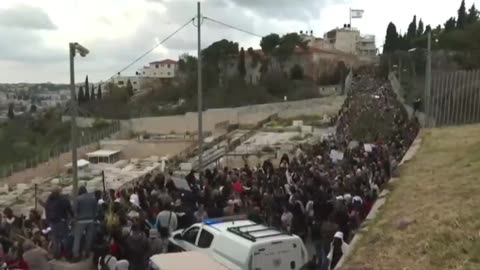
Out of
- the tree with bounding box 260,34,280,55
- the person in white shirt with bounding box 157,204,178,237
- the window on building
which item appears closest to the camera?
the window on building

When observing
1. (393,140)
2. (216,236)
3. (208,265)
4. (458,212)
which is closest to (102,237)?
(216,236)

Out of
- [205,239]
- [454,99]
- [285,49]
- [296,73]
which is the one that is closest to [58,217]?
[205,239]

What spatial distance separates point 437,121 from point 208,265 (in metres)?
21.2

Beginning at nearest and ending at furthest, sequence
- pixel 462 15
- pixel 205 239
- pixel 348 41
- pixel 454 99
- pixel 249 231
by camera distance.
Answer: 1. pixel 249 231
2. pixel 205 239
3. pixel 454 99
4. pixel 462 15
5. pixel 348 41

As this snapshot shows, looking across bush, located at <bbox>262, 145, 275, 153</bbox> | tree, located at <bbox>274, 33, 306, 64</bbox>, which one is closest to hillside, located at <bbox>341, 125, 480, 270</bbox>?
bush, located at <bbox>262, 145, 275, 153</bbox>

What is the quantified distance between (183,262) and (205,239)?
1.75 meters

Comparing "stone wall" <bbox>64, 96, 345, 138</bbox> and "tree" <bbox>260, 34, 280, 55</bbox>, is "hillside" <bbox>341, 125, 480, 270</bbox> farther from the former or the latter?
"tree" <bbox>260, 34, 280, 55</bbox>

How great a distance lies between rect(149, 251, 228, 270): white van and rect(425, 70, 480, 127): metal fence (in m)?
17.6

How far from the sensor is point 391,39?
115 m

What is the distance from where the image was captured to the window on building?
35.7 feet

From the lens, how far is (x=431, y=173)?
52.5 ft

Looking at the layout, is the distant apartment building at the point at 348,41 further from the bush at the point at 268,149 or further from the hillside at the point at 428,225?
the hillside at the point at 428,225

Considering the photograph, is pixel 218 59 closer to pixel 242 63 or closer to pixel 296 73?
pixel 242 63

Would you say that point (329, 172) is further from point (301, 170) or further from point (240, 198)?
point (240, 198)
